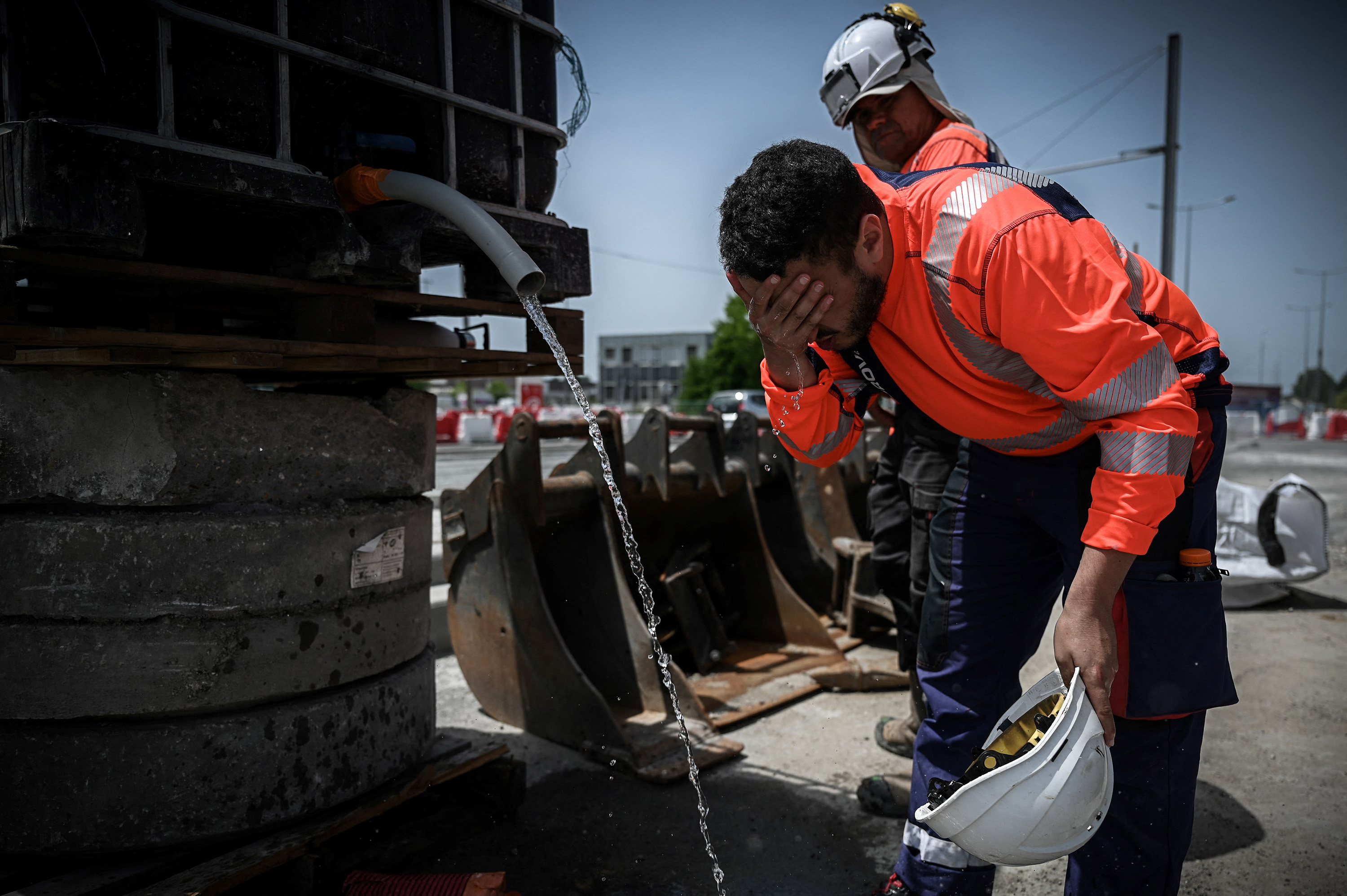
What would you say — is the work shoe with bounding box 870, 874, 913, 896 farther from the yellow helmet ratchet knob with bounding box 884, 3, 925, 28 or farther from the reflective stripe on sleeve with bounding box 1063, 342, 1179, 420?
the yellow helmet ratchet knob with bounding box 884, 3, 925, 28

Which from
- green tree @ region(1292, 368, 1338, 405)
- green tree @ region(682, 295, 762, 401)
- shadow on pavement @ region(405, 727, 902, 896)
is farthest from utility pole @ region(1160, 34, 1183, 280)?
green tree @ region(1292, 368, 1338, 405)

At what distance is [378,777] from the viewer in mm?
2385

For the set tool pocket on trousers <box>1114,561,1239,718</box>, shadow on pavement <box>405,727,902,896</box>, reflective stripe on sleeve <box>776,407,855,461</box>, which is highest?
reflective stripe on sleeve <box>776,407,855,461</box>

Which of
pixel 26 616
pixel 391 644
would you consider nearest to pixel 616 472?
pixel 391 644

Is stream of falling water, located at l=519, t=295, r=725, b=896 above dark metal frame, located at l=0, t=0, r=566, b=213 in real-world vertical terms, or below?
below

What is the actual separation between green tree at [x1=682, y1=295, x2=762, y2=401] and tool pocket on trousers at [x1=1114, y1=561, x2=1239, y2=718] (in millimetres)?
41841

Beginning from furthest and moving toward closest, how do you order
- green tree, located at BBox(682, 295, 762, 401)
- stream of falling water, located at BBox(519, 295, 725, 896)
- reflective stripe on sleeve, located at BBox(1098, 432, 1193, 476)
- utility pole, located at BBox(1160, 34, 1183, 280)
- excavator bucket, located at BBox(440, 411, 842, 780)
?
green tree, located at BBox(682, 295, 762, 401), utility pole, located at BBox(1160, 34, 1183, 280), excavator bucket, located at BBox(440, 411, 842, 780), stream of falling water, located at BBox(519, 295, 725, 896), reflective stripe on sleeve, located at BBox(1098, 432, 1193, 476)

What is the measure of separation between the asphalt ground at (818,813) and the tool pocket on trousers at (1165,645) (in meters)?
0.96

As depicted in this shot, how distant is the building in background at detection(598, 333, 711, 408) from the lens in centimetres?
7388

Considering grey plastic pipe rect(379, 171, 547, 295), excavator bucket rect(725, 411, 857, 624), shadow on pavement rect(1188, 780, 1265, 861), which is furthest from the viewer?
excavator bucket rect(725, 411, 857, 624)

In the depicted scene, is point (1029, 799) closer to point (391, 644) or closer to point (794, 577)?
point (391, 644)

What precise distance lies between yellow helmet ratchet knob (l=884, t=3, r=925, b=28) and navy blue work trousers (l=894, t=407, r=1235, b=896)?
1.84 m

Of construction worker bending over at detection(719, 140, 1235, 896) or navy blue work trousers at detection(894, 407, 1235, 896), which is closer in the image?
construction worker bending over at detection(719, 140, 1235, 896)

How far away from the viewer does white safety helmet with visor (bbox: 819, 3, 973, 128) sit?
3059 mm
